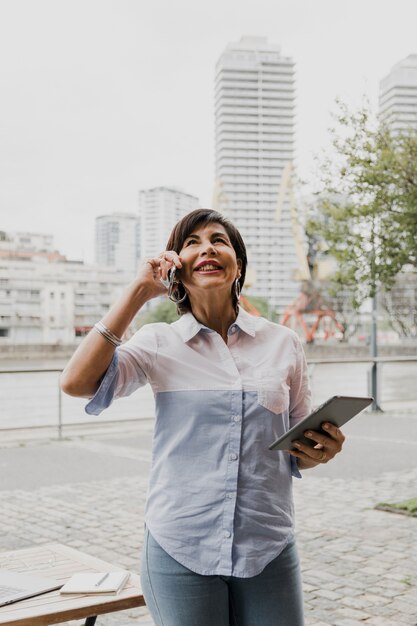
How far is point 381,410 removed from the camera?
1509cm

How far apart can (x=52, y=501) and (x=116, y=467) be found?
194 cm

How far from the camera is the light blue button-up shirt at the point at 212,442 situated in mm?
1999

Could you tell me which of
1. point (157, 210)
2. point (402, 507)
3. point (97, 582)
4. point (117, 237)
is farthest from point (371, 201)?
point (117, 237)

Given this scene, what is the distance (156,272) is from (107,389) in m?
0.35

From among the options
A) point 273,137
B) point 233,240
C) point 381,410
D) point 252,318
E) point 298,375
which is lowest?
point 381,410

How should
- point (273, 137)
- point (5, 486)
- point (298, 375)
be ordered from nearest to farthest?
point (298, 375), point (5, 486), point (273, 137)

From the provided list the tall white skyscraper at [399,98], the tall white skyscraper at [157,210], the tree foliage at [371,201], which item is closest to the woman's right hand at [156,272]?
the tree foliage at [371,201]

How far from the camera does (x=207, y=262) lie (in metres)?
2.18

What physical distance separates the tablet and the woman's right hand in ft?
1.73

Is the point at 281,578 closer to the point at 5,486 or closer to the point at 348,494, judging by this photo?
the point at 348,494

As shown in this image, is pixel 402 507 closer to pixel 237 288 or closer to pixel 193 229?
pixel 237 288

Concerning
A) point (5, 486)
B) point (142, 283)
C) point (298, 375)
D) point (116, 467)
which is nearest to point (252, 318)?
point (298, 375)

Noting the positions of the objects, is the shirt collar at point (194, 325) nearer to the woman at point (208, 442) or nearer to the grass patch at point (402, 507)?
the woman at point (208, 442)

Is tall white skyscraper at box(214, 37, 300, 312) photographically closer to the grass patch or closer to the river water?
the river water
